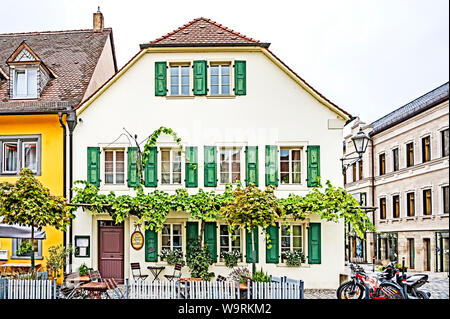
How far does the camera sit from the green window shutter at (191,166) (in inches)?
273

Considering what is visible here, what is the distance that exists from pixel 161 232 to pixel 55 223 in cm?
157

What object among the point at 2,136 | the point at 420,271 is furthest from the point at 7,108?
the point at 420,271

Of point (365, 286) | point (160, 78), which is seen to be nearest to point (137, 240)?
point (160, 78)

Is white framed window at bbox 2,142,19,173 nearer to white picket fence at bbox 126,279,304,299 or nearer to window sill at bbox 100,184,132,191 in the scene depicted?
window sill at bbox 100,184,132,191

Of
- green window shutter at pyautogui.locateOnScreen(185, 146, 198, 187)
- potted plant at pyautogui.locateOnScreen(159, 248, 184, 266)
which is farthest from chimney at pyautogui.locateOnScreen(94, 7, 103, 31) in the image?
potted plant at pyautogui.locateOnScreen(159, 248, 184, 266)

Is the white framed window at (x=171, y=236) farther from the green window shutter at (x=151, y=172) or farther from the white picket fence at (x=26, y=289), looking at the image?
the white picket fence at (x=26, y=289)

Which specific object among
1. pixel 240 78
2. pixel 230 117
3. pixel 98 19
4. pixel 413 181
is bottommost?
pixel 413 181

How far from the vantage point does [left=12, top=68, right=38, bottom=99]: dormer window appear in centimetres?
730

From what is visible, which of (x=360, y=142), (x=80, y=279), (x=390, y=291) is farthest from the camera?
(x=80, y=279)

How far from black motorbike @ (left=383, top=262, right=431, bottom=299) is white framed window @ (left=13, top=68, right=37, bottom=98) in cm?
541

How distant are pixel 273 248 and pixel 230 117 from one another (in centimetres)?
205

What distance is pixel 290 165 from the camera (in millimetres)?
7164

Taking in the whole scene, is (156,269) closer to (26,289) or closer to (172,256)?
(172,256)

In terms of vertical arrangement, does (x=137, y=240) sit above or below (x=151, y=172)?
below
